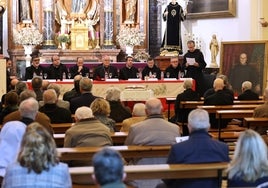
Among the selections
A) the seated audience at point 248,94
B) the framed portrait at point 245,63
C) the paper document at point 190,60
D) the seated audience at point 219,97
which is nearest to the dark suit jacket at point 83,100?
the seated audience at point 219,97

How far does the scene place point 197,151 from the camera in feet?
18.3

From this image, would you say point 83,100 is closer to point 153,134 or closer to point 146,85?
point 153,134

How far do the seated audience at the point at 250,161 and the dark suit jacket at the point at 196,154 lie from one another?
2.39ft

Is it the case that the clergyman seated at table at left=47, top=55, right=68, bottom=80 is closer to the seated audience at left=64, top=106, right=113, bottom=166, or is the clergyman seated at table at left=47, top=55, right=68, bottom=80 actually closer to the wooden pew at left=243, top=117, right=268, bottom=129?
the wooden pew at left=243, top=117, right=268, bottom=129

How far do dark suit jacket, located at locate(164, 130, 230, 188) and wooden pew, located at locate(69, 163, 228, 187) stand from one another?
0.10 meters

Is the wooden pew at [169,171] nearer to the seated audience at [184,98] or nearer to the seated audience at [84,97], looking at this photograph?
the seated audience at [84,97]

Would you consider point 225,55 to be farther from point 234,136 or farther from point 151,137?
point 151,137

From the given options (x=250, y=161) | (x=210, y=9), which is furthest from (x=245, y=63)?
(x=250, y=161)

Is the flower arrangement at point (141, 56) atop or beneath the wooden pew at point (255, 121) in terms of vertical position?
atop

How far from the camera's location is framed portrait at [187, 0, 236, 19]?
19077mm

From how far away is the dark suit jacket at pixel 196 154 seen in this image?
5.54 meters

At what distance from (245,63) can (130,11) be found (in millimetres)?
7341

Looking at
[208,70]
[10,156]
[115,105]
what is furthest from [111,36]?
[10,156]

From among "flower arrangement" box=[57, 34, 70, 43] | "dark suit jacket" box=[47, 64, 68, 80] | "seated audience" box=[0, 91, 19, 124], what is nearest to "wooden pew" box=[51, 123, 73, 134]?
"seated audience" box=[0, 91, 19, 124]
